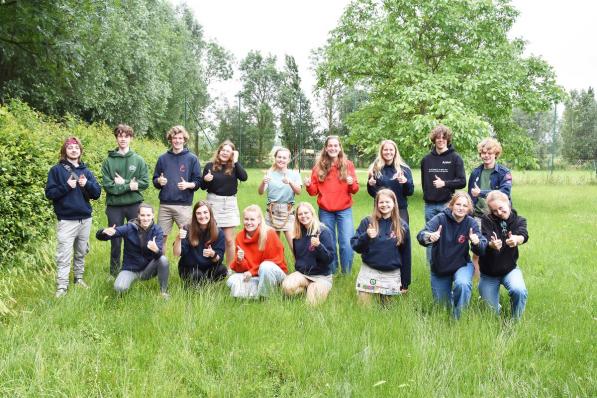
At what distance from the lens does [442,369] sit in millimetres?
3363

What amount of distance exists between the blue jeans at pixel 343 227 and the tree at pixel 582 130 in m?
56.5

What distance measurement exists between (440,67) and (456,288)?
12208 millimetres

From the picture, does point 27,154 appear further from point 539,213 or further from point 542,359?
point 539,213

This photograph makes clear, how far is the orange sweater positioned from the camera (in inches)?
206

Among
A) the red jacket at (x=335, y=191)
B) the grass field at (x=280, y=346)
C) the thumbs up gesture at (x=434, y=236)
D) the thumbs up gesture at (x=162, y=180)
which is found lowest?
the grass field at (x=280, y=346)

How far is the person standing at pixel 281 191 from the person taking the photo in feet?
19.8

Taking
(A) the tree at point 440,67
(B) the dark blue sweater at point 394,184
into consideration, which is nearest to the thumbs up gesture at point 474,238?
(B) the dark blue sweater at point 394,184

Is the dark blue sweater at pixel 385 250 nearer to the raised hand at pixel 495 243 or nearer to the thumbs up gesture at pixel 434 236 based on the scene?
the thumbs up gesture at pixel 434 236

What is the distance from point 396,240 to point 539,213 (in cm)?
960

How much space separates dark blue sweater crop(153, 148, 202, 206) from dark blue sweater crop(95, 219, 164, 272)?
826mm

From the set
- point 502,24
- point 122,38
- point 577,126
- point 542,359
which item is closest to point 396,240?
point 542,359

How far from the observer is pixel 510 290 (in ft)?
14.1

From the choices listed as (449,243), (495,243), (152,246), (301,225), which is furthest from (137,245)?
(495,243)

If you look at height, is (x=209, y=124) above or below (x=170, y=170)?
above
